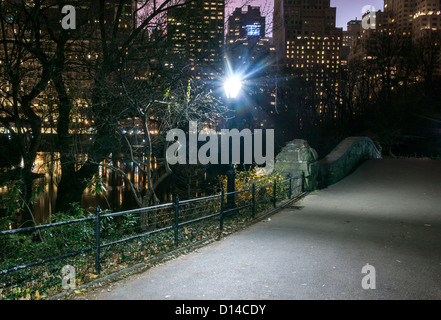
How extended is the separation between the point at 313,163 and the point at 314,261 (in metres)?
9.14

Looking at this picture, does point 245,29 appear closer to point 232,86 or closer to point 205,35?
point 205,35

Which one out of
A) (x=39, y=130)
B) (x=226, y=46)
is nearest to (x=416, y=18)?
(x=226, y=46)

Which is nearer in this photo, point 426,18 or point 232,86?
point 232,86

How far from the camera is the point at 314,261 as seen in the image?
607cm

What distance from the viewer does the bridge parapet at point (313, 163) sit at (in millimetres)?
14234

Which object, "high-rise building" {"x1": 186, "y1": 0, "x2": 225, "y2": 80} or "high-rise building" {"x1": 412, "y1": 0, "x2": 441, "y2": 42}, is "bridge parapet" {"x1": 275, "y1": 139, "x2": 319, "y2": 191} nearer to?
"high-rise building" {"x1": 186, "y1": 0, "x2": 225, "y2": 80}

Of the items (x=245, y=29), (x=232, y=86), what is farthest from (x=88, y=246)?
(x=245, y=29)

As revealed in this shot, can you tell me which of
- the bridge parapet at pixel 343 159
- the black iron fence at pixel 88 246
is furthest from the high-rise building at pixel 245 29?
the black iron fence at pixel 88 246

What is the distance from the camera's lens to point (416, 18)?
407 ft

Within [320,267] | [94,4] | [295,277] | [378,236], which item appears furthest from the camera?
[94,4]

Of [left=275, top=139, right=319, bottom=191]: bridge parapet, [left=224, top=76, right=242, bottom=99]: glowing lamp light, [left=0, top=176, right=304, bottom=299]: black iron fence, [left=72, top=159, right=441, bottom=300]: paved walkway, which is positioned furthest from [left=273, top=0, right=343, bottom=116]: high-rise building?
[left=0, top=176, right=304, bottom=299]: black iron fence

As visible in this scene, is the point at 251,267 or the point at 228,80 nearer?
the point at 251,267
